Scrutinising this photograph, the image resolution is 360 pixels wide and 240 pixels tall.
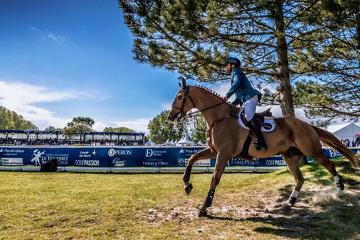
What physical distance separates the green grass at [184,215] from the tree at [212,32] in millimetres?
4679

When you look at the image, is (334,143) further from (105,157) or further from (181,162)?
(105,157)

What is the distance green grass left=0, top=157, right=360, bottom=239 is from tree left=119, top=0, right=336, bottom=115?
4679 mm

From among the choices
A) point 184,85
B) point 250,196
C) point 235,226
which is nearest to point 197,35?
point 184,85

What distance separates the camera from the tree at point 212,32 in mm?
10414

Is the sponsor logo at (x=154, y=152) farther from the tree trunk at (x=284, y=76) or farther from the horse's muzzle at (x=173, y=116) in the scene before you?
the horse's muzzle at (x=173, y=116)

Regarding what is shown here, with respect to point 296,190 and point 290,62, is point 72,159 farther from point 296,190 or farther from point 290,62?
point 296,190

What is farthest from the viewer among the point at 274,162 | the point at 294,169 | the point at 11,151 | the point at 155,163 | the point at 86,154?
the point at 274,162

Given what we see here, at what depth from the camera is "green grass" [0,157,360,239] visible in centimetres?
593

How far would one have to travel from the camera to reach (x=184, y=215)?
7.24 m

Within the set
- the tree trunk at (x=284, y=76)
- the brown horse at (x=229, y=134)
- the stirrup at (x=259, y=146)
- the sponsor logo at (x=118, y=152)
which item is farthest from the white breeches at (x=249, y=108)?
the sponsor logo at (x=118, y=152)

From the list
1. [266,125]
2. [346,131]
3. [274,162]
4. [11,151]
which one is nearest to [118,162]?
[11,151]

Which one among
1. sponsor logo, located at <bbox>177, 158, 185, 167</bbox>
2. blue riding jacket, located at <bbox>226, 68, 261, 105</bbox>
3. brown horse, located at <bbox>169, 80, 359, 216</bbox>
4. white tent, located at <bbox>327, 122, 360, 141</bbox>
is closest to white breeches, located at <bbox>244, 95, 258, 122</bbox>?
blue riding jacket, located at <bbox>226, 68, 261, 105</bbox>

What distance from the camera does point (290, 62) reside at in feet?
47.7

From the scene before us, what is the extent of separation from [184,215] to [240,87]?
3058mm
